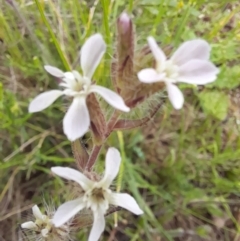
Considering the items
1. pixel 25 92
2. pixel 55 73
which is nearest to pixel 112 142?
pixel 25 92

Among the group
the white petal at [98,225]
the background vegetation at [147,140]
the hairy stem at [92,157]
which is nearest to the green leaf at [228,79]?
the background vegetation at [147,140]

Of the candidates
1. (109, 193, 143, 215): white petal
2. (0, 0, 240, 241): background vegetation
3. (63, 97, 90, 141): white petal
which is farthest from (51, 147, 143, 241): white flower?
(0, 0, 240, 241): background vegetation

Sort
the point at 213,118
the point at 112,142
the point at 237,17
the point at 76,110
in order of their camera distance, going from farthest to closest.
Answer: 1. the point at 237,17
2. the point at 213,118
3. the point at 112,142
4. the point at 76,110

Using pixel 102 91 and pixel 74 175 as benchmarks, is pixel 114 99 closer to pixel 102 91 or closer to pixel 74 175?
pixel 102 91

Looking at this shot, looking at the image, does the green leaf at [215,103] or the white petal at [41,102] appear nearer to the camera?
the white petal at [41,102]

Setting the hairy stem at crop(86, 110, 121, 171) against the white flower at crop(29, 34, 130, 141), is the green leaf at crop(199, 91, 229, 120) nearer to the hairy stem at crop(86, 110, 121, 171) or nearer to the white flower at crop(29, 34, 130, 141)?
the hairy stem at crop(86, 110, 121, 171)

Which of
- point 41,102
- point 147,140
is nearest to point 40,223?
point 41,102

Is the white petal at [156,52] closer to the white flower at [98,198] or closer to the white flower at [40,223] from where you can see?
the white flower at [98,198]

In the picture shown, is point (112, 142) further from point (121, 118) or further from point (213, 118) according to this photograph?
point (121, 118)
